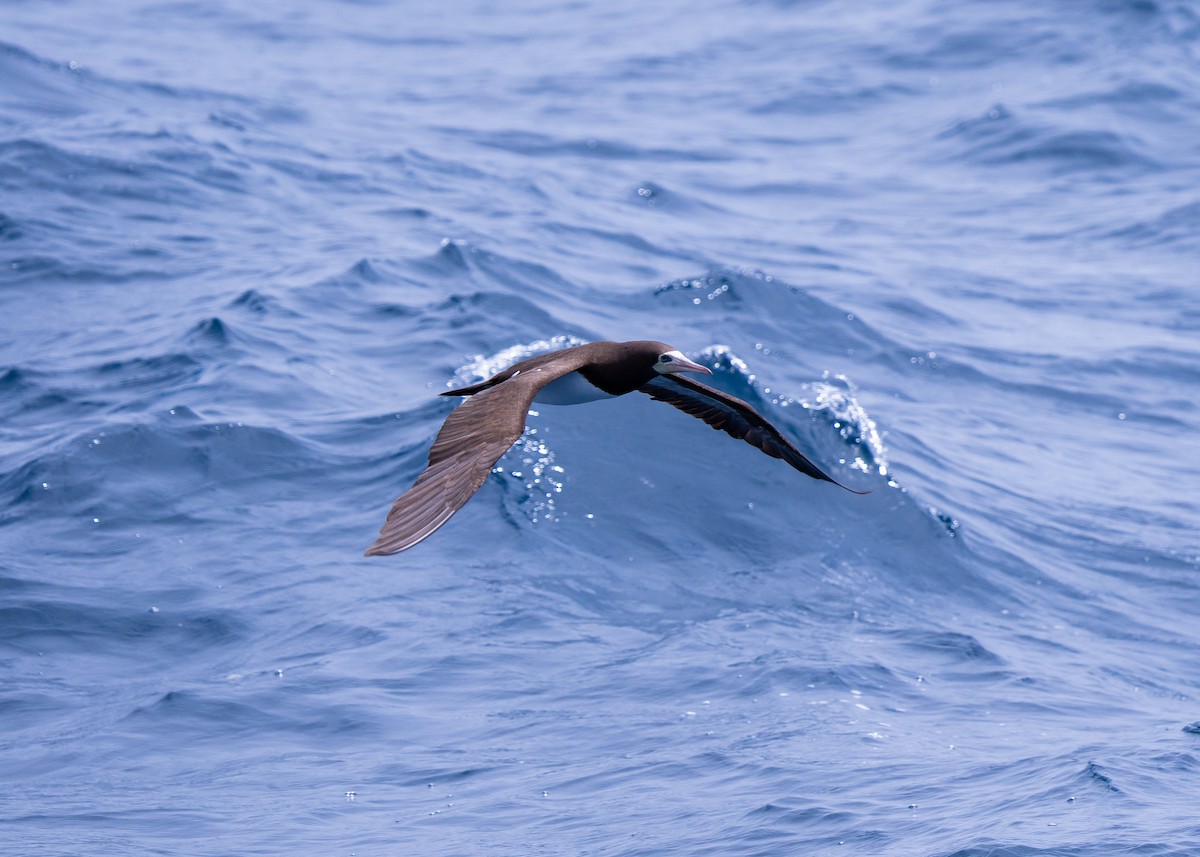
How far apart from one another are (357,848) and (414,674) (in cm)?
180

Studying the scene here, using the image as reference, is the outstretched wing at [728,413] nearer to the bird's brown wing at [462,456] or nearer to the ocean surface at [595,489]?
the bird's brown wing at [462,456]

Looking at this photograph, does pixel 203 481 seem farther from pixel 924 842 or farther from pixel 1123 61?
pixel 1123 61

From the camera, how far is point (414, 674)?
10.4 metres

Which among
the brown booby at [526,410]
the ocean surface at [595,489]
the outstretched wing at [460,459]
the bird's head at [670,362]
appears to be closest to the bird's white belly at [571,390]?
the brown booby at [526,410]

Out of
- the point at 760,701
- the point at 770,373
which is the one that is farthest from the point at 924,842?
the point at 770,373

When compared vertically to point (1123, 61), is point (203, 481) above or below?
below

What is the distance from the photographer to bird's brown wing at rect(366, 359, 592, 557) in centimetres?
634

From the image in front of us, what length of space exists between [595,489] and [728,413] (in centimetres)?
376

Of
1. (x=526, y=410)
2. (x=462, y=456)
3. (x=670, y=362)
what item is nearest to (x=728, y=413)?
(x=670, y=362)

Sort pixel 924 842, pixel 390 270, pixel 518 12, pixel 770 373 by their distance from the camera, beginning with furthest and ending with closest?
pixel 518 12
pixel 390 270
pixel 770 373
pixel 924 842

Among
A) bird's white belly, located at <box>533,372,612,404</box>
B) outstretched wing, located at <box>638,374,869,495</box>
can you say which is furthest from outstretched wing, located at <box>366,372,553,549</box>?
outstretched wing, located at <box>638,374,869,495</box>

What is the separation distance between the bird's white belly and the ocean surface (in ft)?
7.80

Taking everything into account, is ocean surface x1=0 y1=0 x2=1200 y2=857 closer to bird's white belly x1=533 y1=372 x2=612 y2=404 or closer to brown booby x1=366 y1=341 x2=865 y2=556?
brown booby x1=366 y1=341 x2=865 y2=556

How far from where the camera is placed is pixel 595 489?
12.9 metres
